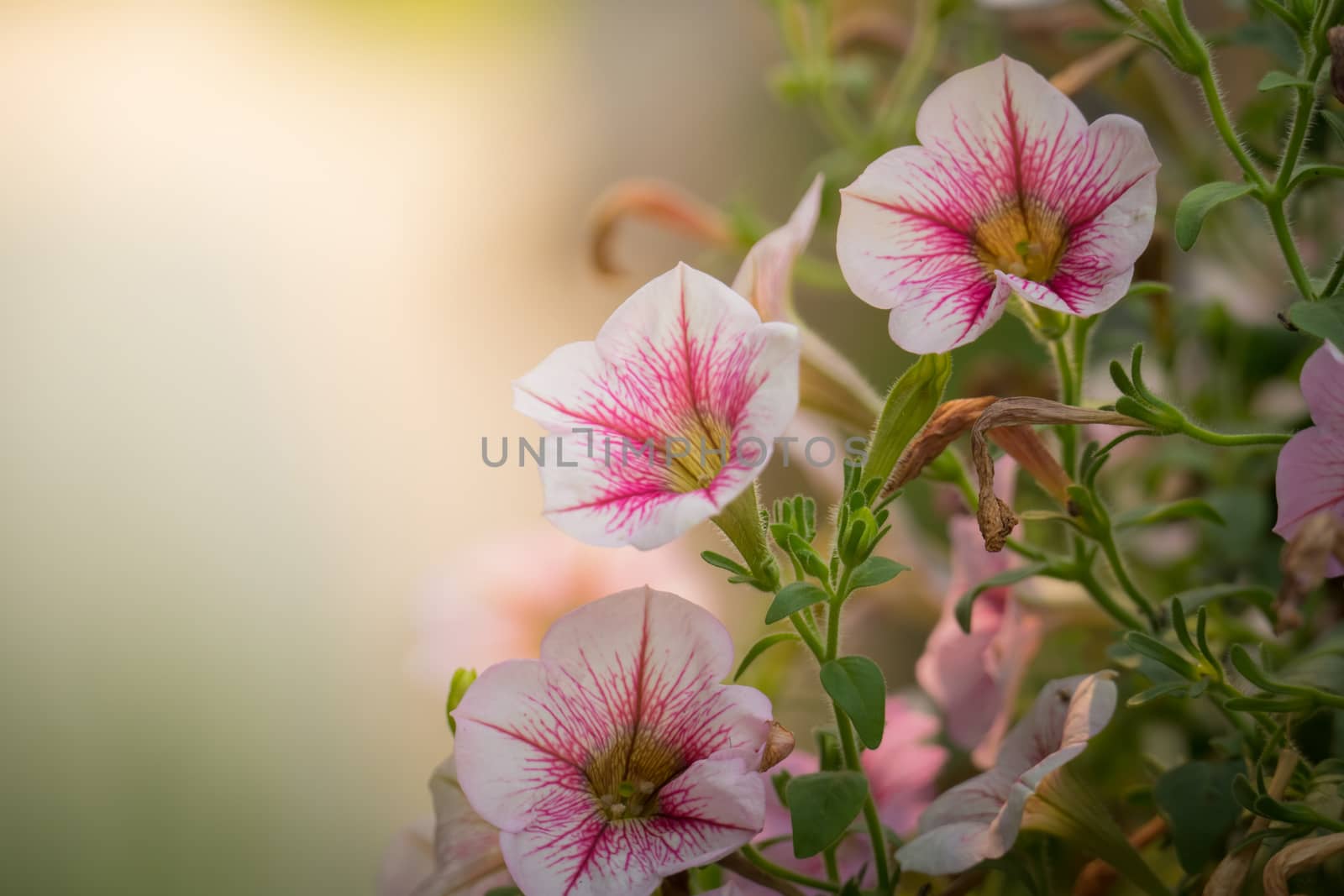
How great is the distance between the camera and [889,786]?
47 centimetres

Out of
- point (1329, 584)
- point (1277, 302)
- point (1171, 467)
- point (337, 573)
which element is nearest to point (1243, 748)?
point (1329, 584)

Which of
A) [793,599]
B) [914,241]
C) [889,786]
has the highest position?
[914,241]

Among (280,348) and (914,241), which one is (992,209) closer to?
(914,241)

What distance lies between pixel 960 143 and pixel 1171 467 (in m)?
0.38

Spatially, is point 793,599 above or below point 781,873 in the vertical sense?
above

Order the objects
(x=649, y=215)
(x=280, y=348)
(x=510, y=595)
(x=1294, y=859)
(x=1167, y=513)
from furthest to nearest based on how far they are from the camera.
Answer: (x=280, y=348) → (x=649, y=215) → (x=510, y=595) → (x=1167, y=513) → (x=1294, y=859)

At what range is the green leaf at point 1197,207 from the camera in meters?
0.33

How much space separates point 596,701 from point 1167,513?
0.76 ft

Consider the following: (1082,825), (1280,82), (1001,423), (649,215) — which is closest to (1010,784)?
(1082,825)

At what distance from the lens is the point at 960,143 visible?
1.15 ft

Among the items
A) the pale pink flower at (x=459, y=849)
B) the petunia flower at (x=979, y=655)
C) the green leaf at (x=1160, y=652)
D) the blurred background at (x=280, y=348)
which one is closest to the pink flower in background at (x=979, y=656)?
the petunia flower at (x=979, y=655)

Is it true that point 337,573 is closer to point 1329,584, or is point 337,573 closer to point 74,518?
point 74,518

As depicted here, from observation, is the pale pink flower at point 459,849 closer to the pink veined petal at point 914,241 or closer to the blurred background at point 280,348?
the pink veined petal at point 914,241

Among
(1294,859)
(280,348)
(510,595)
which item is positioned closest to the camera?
(1294,859)
